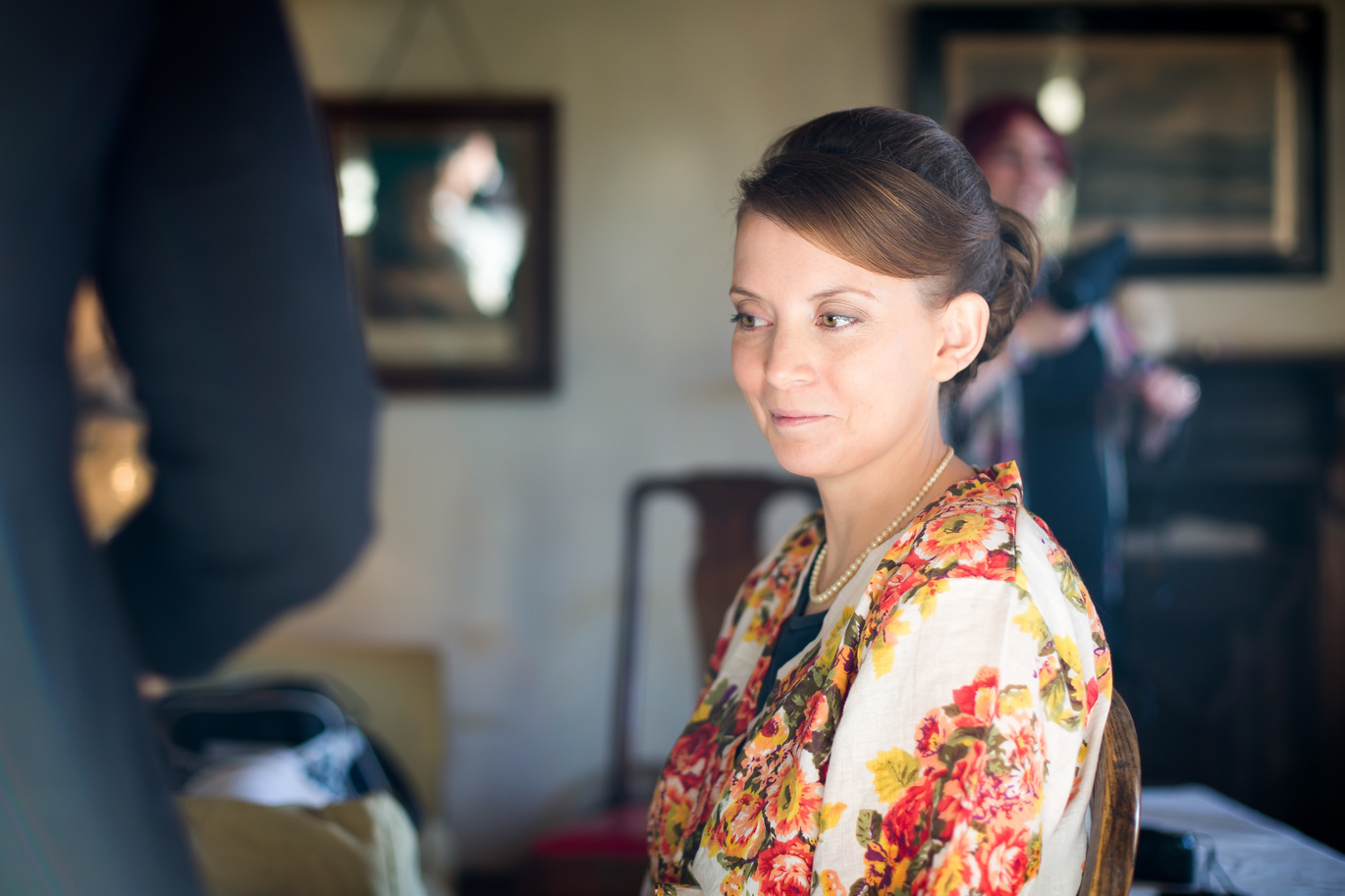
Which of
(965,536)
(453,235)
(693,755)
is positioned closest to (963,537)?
(965,536)

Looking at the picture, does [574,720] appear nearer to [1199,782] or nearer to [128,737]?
[1199,782]

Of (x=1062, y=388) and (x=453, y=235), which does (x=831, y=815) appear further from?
(x=453, y=235)

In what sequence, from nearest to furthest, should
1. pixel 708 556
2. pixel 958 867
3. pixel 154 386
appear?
1. pixel 154 386
2. pixel 958 867
3. pixel 708 556

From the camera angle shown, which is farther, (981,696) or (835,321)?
(835,321)

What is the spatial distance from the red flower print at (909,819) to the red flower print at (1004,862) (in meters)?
0.04

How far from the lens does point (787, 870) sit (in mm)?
688

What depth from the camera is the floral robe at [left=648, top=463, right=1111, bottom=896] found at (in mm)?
624

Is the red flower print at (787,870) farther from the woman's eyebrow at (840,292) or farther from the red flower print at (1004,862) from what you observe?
the woman's eyebrow at (840,292)

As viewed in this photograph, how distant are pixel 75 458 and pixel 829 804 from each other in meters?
0.60

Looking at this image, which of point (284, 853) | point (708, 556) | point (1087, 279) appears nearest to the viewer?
point (284, 853)

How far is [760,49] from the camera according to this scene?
8.04 ft

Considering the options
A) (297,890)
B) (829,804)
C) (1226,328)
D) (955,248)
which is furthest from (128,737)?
(1226,328)

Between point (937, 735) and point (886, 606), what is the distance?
104mm

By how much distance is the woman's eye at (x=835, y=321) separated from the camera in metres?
0.81
